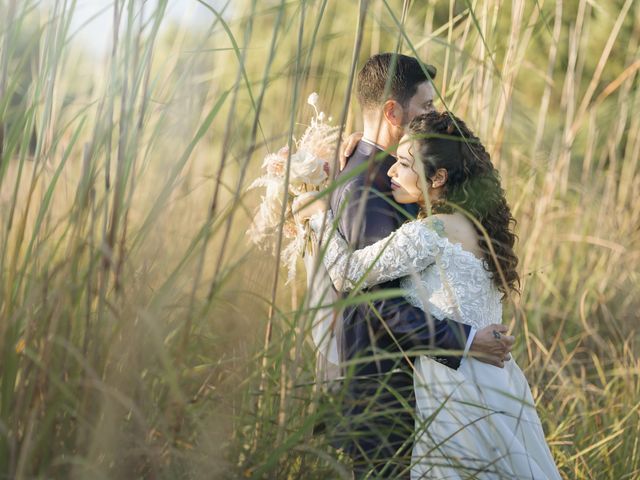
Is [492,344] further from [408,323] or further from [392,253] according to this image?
[392,253]

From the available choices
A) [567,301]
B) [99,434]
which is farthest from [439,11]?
[99,434]

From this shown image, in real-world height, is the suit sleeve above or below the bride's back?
below

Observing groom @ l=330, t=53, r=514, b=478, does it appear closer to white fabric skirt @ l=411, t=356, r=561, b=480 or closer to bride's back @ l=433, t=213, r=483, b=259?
white fabric skirt @ l=411, t=356, r=561, b=480

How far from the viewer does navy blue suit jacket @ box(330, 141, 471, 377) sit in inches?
103

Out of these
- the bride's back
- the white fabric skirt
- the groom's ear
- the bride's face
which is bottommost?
the white fabric skirt

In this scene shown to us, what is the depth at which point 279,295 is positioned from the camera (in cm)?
258

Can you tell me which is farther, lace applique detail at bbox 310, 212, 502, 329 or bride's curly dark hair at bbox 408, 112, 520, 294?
bride's curly dark hair at bbox 408, 112, 520, 294

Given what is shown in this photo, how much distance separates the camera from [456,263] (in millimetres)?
2689

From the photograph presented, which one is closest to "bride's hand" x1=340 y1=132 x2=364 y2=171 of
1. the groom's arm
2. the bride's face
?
the bride's face

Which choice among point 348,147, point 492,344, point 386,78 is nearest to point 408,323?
point 492,344

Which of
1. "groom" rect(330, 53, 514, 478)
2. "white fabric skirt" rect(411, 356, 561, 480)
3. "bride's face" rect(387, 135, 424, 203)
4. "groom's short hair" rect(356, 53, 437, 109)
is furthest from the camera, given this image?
"groom's short hair" rect(356, 53, 437, 109)

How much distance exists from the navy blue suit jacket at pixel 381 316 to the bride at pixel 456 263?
0.04 m

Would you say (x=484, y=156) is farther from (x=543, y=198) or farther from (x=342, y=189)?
(x=543, y=198)

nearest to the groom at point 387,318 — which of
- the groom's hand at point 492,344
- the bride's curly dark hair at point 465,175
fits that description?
the groom's hand at point 492,344
